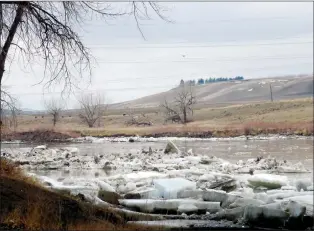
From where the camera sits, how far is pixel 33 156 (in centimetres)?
2039

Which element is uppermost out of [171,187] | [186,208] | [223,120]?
[223,120]

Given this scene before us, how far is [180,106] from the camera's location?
9219mm

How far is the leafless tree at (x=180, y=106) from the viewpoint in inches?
349

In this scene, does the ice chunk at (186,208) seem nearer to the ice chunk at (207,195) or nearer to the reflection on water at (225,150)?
the ice chunk at (207,195)

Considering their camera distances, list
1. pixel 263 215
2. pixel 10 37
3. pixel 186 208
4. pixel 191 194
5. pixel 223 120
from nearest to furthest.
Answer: pixel 263 215 < pixel 10 37 < pixel 186 208 < pixel 223 120 < pixel 191 194

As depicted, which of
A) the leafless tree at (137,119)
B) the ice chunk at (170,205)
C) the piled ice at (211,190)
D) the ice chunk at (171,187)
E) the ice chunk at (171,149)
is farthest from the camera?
the ice chunk at (171,149)

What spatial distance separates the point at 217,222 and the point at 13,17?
4.92 metres

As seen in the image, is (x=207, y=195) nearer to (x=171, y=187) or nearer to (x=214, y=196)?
(x=214, y=196)

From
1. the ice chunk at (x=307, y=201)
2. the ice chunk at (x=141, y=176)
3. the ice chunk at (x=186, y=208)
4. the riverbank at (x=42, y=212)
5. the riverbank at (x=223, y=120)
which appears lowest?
the ice chunk at (x=186, y=208)

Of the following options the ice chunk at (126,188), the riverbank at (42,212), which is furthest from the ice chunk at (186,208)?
the ice chunk at (126,188)

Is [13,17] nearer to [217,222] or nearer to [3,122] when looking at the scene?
[3,122]

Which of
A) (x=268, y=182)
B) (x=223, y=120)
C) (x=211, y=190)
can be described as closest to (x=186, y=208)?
(x=211, y=190)

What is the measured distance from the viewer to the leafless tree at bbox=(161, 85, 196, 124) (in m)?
8.88

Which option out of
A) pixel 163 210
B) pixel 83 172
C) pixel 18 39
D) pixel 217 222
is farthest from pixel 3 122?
pixel 83 172
